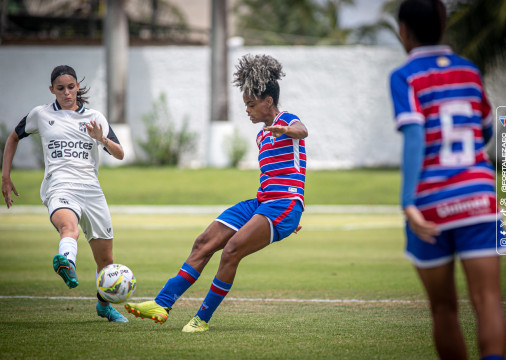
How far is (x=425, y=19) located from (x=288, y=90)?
28732 mm

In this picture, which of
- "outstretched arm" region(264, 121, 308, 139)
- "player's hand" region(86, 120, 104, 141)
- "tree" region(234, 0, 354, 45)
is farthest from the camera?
"tree" region(234, 0, 354, 45)

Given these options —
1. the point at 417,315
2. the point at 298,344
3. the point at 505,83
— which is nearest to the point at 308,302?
the point at 417,315

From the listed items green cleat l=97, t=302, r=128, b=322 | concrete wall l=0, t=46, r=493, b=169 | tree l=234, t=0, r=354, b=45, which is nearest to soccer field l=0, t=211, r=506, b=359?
green cleat l=97, t=302, r=128, b=322

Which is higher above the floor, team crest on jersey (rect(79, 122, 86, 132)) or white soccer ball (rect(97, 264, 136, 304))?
team crest on jersey (rect(79, 122, 86, 132))

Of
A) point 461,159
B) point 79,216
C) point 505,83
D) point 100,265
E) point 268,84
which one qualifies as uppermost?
point 505,83

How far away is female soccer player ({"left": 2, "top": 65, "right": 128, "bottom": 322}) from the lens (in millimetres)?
7379

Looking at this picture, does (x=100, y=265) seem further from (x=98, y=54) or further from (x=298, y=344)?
(x=98, y=54)

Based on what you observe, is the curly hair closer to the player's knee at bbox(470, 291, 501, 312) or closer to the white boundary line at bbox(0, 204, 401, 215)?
the player's knee at bbox(470, 291, 501, 312)

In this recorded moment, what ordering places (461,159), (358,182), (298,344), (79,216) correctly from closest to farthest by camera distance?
1. (461,159)
2. (298,344)
3. (79,216)
4. (358,182)

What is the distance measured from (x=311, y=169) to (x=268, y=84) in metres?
25.3

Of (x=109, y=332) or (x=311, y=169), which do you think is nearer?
(x=109, y=332)

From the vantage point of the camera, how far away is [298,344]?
20.5 feet

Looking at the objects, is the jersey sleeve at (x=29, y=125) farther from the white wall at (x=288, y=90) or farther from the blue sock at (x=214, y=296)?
the white wall at (x=288, y=90)

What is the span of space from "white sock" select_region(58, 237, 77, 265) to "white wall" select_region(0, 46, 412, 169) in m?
26.0
